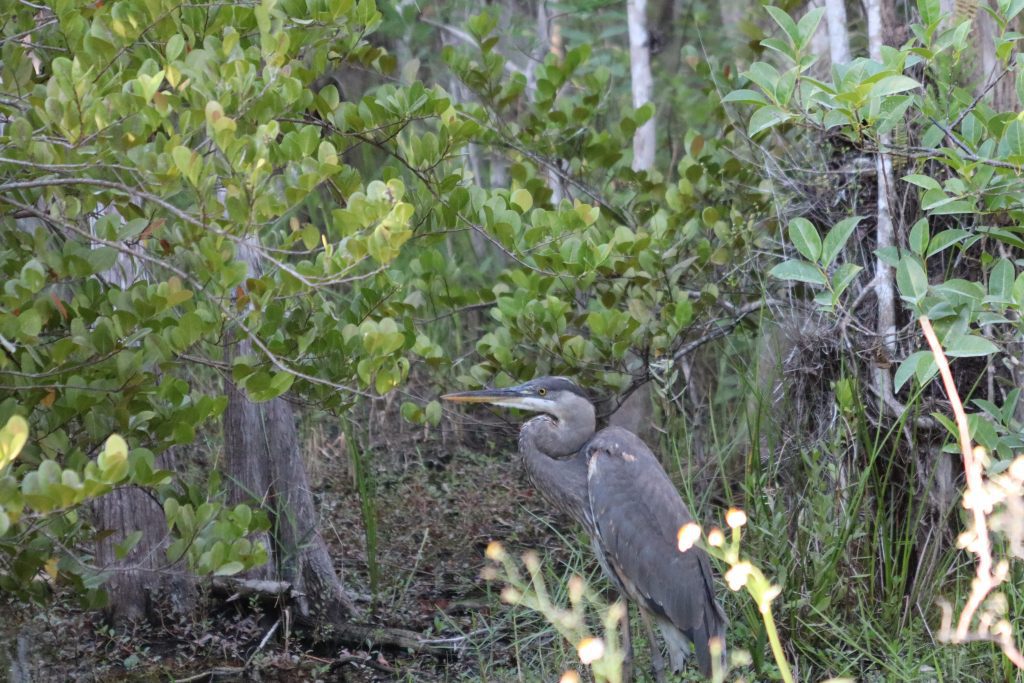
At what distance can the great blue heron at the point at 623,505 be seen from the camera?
4.32 meters

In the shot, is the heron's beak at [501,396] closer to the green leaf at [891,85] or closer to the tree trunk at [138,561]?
the tree trunk at [138,561]

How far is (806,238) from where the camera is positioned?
388 centimetres

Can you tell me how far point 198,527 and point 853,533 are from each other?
2377 mm

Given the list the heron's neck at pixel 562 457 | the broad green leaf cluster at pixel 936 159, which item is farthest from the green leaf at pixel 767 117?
the heron's neck at pixel 562 457

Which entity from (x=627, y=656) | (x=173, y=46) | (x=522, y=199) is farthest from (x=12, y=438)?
(x=627, y=656)

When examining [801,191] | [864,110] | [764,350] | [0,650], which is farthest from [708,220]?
[0,650]

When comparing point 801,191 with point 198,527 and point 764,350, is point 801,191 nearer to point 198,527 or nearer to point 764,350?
point 764,350

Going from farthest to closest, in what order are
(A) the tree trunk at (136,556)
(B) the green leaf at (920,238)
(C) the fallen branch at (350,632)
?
1. (C) the fallen branch at (350,632)
2. (A) the tree trunk at (136,556)
3. (B) the green leaf at (920,238)

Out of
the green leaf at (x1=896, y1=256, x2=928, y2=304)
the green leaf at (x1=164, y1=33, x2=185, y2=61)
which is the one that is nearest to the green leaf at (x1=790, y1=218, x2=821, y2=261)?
the green leaf at (x1=896, y1=256, x2=928, y2=304)

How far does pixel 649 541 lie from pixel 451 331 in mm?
2390

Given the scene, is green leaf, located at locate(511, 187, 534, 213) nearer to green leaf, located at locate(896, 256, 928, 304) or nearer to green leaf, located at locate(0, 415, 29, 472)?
green leaf, located at locate(896, 256, 928, 304)

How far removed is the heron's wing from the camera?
169 inches

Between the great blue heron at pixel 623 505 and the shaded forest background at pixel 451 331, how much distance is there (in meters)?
0.16

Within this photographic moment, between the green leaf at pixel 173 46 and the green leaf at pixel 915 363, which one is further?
the green leaf at pixel 915 363
